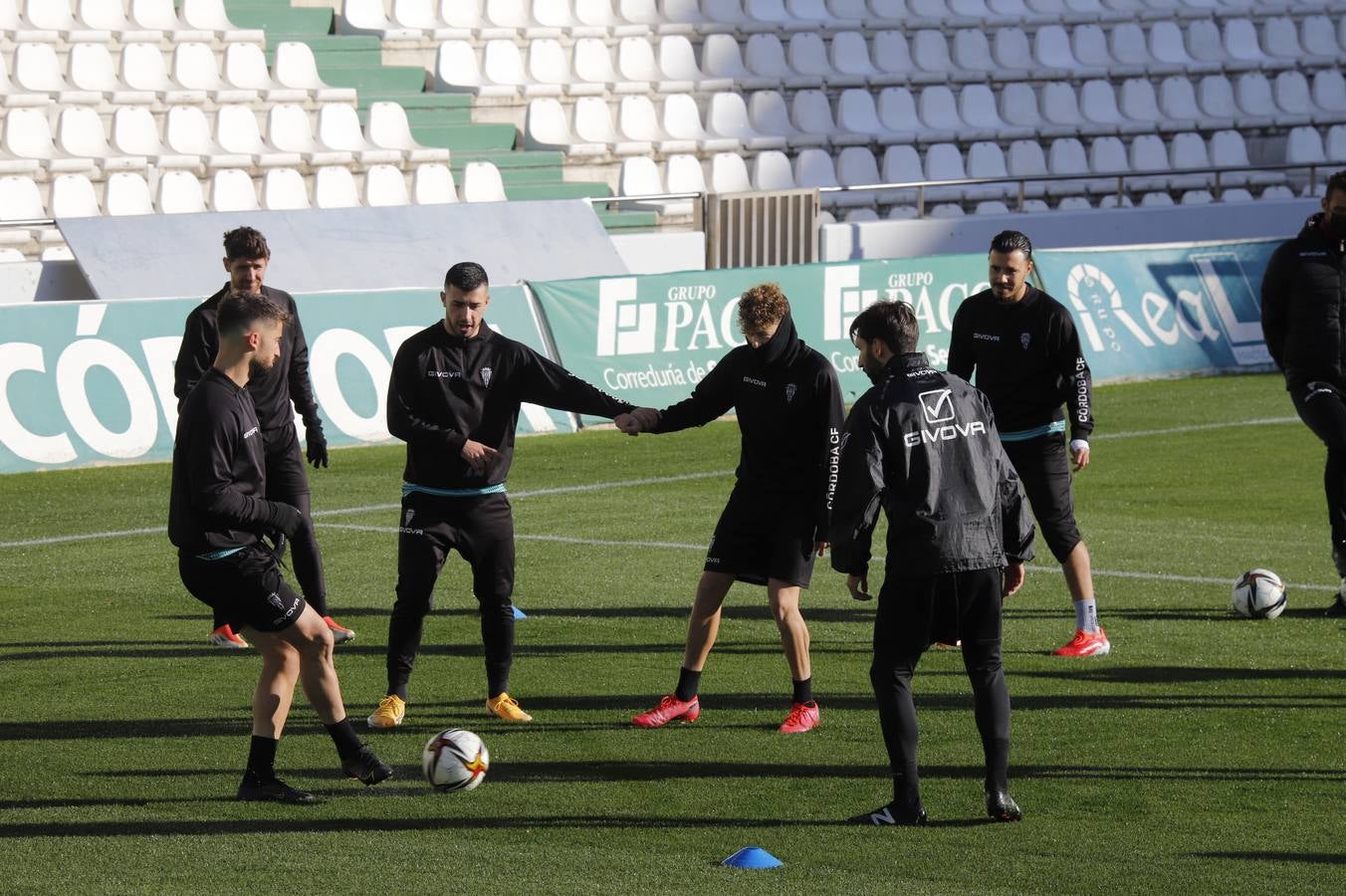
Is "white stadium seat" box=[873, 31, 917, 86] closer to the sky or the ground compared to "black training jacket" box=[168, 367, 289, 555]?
closer to the sky

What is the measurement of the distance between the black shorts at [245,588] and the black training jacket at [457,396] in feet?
4.94

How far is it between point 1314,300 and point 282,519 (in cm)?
624

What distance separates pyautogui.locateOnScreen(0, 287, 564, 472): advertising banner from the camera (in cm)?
1672

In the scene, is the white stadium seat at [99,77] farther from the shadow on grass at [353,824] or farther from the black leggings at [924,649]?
the black leggings at [924,649]

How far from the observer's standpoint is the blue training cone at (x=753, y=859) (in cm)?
657

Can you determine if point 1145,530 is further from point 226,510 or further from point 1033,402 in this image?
point 226,510

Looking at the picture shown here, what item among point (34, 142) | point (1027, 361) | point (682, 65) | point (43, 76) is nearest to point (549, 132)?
point (682, 65)

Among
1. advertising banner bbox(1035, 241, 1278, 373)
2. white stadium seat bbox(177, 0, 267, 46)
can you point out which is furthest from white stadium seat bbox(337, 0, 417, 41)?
advertising banner bbox(1035, 241, 1278, 373)

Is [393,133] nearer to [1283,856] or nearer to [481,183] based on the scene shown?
[481,183]

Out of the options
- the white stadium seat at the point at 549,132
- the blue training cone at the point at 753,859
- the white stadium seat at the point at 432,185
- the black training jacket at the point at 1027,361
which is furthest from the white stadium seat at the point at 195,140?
the blue training cone at the point at 753,859

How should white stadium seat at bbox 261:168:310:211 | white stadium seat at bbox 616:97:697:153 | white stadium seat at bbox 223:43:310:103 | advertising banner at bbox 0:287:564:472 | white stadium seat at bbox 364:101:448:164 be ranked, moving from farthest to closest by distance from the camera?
1. white stadium seat at bbox 616:97:697:153
2. white stadium seat at bbox 364:101:448:164
3. white stadium seat at bbox 223:43:310:103
4. white stadium seat at bbox 261:168:310:211
5. advertising banner at bbox 0:287:564:472

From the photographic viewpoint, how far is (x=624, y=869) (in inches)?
259

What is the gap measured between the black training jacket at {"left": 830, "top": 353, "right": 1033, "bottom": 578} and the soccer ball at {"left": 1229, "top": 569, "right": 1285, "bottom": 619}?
4317mm

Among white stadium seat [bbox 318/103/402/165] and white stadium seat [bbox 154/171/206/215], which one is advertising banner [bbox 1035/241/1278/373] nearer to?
white stadium seat [bbox 318/103/402/165]
